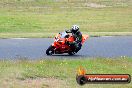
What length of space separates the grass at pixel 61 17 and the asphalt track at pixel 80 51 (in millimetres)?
3987

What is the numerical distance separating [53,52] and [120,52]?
2937 mm

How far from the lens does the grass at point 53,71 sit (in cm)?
1237

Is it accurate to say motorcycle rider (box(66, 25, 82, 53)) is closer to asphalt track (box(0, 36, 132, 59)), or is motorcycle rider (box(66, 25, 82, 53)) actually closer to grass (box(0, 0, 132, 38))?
asphalt track (box(0, 36, 132, 59))

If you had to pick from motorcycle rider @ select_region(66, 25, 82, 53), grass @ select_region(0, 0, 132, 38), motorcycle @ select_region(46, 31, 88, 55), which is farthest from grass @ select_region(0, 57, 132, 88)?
grass @ select_region(0, 0, 132, 38)

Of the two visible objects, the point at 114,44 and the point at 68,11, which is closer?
the point at 114,44

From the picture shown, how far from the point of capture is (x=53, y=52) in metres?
22.2

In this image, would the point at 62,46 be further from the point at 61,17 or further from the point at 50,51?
the point at 61,17

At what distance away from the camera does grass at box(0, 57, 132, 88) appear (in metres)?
12.4

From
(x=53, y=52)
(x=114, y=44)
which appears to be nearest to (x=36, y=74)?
(x=53, y=52)

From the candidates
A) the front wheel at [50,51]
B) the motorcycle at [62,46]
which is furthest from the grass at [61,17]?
the front wheel at [50,51]

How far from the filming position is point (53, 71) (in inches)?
571

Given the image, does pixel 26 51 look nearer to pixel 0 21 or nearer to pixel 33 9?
pixel 0 21

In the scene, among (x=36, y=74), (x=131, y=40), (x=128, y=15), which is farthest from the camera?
(x=128, y=15)

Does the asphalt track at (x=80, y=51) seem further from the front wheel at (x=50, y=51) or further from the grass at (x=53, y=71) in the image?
the grass at (x=53, y=71)
